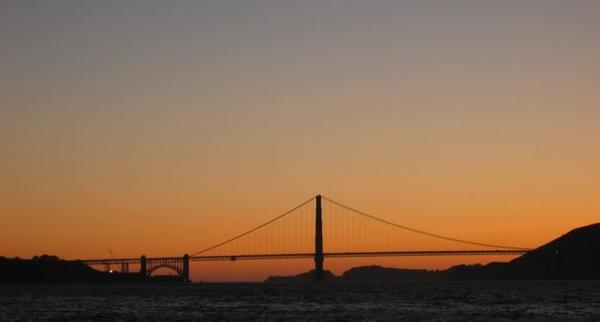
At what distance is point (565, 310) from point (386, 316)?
15325 mm

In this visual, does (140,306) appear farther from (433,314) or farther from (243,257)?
(243,257)

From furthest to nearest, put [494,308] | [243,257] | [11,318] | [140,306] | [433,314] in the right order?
[243,257], [140,306], [494,308], [433,314], [11,318]

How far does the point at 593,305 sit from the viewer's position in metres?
84.9

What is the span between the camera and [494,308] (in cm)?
8206

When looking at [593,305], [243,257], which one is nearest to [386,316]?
[593,305]

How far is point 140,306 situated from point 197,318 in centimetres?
2037

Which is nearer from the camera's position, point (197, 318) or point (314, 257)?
point (197, 318)

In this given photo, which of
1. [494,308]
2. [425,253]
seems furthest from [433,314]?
[425,253]

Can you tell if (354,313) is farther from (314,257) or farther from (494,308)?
(314,257)

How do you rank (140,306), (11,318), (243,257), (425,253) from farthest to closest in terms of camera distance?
(243,257)
(425,253)
(140,306)
(11,318)

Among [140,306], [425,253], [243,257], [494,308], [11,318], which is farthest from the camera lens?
[243,257]

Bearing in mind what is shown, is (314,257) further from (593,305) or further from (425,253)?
(593,305)

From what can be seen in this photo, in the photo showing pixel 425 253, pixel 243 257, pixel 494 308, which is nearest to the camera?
pixel 494 308

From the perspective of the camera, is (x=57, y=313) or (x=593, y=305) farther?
(x=593, y=305)
